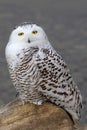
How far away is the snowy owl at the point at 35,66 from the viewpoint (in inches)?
227

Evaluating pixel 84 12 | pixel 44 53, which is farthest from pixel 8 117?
pixel 84 12

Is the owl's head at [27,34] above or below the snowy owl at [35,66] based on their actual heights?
above

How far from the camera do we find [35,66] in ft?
18.9

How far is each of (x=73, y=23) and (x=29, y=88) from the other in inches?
220

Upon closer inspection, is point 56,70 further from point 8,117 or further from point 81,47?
point 81,47

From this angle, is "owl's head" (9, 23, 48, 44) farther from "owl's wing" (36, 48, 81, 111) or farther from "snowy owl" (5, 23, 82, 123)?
"owl's wing" (36, 48, 81, 111)

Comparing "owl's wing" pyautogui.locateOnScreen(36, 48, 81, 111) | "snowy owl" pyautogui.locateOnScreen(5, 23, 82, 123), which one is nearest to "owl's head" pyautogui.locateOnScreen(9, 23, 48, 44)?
"snowy owl" pyautogui.locateOnScreen(5, 23, 82, 123)

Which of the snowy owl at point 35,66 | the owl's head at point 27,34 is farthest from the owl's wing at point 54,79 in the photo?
the owl's head at point 27,34

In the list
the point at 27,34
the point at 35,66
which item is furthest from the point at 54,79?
the point at 27,34

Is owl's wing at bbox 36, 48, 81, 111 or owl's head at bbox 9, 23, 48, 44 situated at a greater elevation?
owl's head at bbox 9, 23, 48, 44

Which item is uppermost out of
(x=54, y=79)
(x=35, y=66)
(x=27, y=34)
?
(x=27, y=34)

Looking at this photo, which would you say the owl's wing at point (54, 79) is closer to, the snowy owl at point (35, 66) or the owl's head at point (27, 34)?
the snowy owl at point (35, 66)

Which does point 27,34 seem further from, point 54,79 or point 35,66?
point 54,79

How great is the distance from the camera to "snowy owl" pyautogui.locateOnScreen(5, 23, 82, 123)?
5.76 meters
